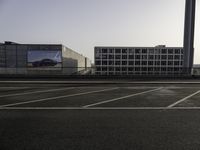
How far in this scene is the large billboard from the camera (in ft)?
180

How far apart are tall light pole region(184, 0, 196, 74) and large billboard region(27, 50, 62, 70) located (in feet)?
126

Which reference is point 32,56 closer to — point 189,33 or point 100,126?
point 189,33

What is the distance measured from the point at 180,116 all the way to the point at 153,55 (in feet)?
339

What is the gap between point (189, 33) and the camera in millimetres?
22406

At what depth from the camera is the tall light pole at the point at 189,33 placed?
72.2 ft

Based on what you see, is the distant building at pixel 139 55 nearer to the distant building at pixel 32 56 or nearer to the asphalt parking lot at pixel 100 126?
the distant building at pixel 32 56

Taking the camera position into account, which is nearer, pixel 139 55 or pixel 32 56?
pixel 32 56

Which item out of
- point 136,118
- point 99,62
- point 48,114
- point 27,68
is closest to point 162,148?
point 136,118

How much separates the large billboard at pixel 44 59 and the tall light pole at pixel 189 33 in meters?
38.3

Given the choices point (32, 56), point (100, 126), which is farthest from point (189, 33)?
point (32, 56)

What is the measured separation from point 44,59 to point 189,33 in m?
41.7

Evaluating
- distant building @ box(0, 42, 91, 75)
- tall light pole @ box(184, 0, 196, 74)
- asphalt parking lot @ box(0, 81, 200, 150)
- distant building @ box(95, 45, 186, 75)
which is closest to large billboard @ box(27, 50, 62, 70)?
distant building @ box(0, 42, 91, 75)

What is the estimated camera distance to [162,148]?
3.86m

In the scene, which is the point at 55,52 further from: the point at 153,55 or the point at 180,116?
the point at 153,55
